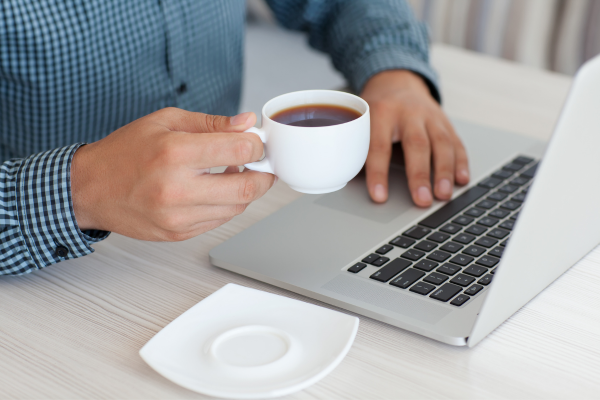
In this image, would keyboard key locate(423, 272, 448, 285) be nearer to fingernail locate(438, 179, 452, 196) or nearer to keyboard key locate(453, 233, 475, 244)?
keyboard key locate(453, 233, 475, 244)

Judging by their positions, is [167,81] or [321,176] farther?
[167,81]

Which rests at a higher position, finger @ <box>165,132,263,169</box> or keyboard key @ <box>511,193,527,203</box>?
finger @ <box>165,132,263,169</box>

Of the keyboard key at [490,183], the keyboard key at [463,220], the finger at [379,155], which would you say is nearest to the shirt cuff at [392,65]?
the finger at [379,155]

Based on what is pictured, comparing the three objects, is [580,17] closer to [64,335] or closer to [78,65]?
[78,65]

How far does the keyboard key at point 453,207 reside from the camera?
715 mm

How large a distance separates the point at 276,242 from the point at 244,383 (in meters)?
0.23

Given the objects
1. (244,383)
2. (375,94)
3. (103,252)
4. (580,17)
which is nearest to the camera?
(244,383)

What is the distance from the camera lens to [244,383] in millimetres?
480

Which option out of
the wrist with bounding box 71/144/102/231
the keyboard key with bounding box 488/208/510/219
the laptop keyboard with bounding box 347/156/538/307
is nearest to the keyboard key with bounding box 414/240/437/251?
the laptop keyboard with bounding box 347/156/538/307

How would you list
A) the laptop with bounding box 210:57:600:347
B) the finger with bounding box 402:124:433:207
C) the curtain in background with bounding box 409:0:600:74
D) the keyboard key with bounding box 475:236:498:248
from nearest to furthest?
the laptop with bounding box 210:57:600:347, the keyboard key with bounding box 475:236:498:248, the finger with bounding box 402:124:433:207, the curtain in background with bounding box 409:0:600:74

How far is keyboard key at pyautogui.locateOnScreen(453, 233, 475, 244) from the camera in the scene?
0.67m

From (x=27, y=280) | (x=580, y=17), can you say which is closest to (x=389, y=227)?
(x=27, y=280)

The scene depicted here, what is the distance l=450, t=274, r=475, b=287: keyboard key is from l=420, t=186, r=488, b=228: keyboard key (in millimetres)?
110

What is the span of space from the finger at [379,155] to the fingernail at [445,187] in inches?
2.8
